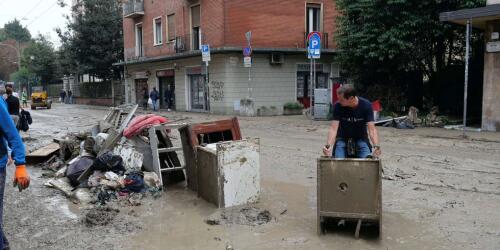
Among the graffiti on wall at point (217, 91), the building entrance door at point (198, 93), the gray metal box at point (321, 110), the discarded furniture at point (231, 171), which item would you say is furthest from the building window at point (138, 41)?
the discarded furniture at point (231, 171)

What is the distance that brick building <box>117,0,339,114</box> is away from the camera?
89.4 feet

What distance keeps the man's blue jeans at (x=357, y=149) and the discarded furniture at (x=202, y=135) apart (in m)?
1.81

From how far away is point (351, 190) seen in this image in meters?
5.35

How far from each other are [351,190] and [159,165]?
12.0 feet

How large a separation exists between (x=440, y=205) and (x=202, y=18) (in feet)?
78.4

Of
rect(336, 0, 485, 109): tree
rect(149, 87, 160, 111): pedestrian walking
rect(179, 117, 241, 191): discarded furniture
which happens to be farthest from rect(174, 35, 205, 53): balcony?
rect(179, 117, 241, 191): discarded furniture

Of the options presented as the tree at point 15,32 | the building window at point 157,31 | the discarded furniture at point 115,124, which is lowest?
the discarded furniture at point 115,124

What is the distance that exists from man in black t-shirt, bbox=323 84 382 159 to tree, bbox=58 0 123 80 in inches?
1479

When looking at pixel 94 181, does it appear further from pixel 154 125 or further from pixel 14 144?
pixel 14 144

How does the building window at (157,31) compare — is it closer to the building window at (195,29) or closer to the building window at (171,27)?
the building window at (171,27)

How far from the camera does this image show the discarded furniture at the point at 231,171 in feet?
21.8

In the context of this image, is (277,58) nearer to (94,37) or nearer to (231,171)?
(94,37)

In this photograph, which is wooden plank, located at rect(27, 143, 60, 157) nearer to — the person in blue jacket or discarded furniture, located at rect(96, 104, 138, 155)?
discarded furniture, located at rect(96, 104, 138, 155)

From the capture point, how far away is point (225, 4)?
2694 centimetres
